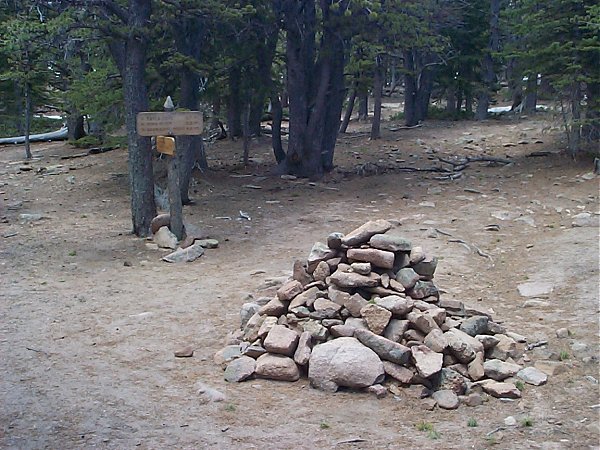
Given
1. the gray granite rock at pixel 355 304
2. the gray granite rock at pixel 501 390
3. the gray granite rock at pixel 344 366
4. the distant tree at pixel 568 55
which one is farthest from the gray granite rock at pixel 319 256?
the distant tree at pixel 568 55

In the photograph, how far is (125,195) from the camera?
16.7 metres

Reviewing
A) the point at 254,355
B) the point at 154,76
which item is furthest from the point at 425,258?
the point at 154,76

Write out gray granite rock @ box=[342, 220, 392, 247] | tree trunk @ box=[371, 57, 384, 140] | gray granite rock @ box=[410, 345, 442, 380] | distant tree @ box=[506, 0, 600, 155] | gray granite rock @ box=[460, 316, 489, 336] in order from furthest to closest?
tree trunk @ box=[371, 57, 384, 140]
distant tree @ box=[506, 0, 600, 155]
gray granite rock @ box=[342, 220, 392, 247]
gray granite rock @ box=[460, 316, 489, 336]
gray granite rock @ box=[410, 345, 442, 380]

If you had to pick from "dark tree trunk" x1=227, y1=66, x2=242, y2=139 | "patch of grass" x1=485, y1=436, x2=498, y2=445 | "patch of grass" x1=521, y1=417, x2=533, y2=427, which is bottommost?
"patch of grass" x1=485, y1=436, x2=498, y2=445

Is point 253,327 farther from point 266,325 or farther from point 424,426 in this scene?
point 424,426

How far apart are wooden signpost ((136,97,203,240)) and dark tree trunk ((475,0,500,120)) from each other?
18978 millimetres

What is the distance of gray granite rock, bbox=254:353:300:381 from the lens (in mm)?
5805

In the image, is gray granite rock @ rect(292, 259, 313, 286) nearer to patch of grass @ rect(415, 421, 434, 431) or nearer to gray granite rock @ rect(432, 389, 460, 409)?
gray granite rock @ rect(432, 389, 460, 409)

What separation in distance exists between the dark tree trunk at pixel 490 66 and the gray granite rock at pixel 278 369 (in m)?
23.8

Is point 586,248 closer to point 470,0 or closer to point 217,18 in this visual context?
point 217,18

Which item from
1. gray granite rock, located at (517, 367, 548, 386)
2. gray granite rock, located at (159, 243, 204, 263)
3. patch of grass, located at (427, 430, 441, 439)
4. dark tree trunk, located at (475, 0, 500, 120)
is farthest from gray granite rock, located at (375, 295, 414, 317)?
dark tree trunk, located at (475, 0, 500, 120)

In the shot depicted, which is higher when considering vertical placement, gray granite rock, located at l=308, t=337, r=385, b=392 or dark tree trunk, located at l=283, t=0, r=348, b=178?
dark tree trunk, located at l=283, t=0, r=348, b=178

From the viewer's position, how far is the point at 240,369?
19.4ft

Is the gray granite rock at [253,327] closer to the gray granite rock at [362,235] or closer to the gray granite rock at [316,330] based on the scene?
the gray granite rock at [316,330]
